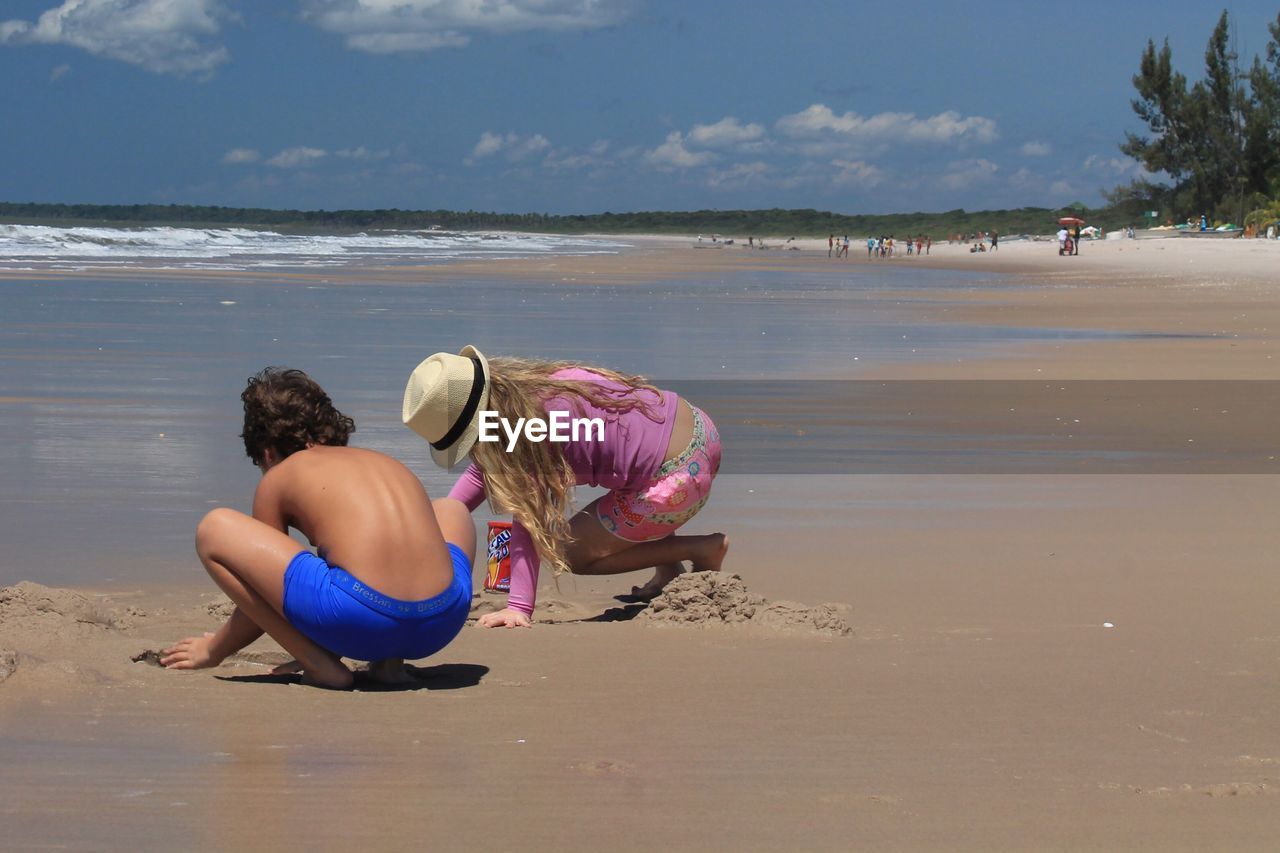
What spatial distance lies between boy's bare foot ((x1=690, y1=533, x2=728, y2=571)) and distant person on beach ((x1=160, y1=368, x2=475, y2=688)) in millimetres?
1308

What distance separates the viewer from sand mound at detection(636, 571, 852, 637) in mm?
4762

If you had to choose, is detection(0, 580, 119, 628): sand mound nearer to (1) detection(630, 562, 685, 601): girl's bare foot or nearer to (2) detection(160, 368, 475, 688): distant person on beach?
(2) detection(160, 368, 475, 688): distant person on beach

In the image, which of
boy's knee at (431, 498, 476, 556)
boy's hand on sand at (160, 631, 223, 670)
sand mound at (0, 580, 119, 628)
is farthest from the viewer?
sand mound at (0, 580, 119, 628)

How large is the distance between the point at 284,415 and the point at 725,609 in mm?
1554

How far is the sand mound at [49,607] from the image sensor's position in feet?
15.0

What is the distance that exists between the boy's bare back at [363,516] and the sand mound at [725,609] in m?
1.08

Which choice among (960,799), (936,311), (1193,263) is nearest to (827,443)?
(960,799)

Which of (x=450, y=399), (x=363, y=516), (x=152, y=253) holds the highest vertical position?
(x=450, y=399)

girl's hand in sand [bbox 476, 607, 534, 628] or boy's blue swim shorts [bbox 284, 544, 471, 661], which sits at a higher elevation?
boy's blue swim shorts [bbox 284, 544, 471, 661]

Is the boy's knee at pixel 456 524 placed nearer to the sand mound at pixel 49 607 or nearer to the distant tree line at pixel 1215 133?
the sand mound at pixel 49 607

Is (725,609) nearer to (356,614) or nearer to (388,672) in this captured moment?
(388,672)

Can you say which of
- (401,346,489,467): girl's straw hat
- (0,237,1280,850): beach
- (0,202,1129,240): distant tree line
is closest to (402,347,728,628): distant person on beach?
(401,346,489,467): girl's straw hat

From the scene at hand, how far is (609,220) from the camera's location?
182m

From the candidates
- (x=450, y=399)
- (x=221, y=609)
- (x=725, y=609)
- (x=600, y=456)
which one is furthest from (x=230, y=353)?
(x=725, y=609)
